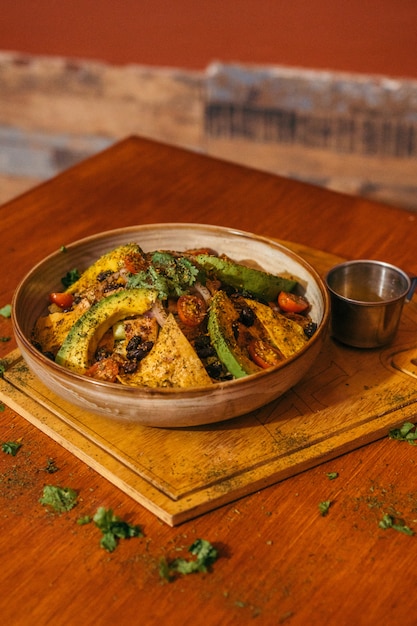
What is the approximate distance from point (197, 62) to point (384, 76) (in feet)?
3.62

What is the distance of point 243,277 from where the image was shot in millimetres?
2086

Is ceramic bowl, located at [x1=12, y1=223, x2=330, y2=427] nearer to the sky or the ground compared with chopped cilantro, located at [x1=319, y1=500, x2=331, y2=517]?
nearer to the sky

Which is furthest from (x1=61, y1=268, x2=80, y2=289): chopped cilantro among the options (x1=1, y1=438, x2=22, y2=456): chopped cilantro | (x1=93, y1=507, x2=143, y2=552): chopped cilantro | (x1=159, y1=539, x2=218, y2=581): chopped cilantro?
(x1=159, y1=539, x2=218, y2=581): chopped cilantro

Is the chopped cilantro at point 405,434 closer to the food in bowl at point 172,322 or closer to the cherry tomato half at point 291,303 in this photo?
the food in bowl at point 172,322

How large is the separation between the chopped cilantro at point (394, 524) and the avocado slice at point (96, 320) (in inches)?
28.7

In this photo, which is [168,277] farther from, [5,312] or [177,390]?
[5,312]

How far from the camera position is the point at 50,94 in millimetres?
5094

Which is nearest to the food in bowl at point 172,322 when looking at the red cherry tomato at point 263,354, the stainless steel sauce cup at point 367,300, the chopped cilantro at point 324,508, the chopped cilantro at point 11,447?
the red cherry tomato at point 263,354

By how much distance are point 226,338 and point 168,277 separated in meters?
0.25

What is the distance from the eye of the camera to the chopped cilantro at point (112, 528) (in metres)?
1.62

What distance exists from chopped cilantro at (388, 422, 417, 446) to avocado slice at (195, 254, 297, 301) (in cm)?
51

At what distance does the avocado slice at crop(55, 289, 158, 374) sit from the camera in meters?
1.87

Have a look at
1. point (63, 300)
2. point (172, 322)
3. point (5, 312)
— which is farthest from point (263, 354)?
point (5, 312)

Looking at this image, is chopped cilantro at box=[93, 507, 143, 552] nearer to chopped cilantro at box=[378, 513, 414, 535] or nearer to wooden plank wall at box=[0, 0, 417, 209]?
chopped cilantro at box=[378, 513, 414, 535]
